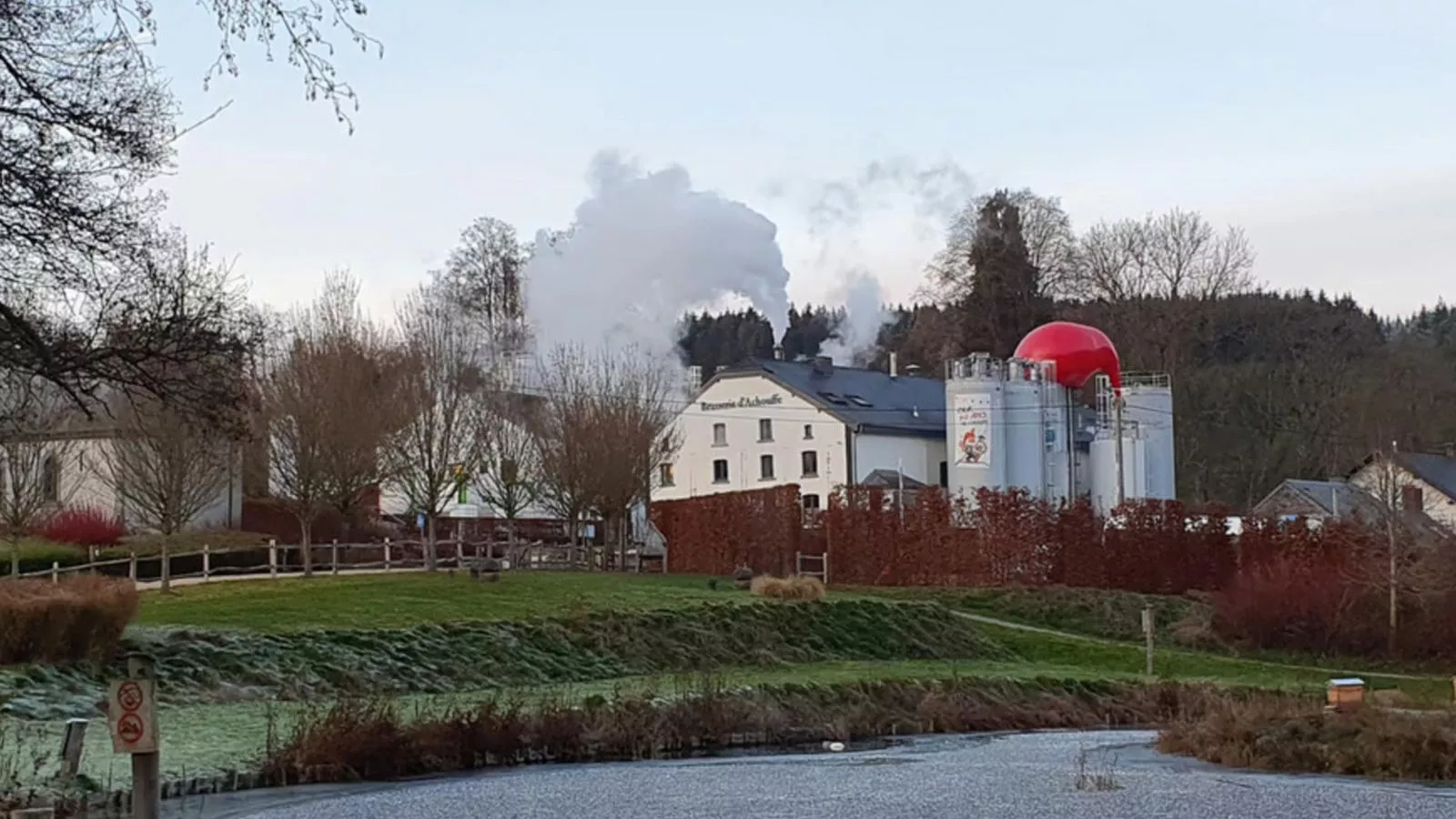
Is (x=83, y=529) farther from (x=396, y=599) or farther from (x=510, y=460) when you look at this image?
(x=396, y=599)

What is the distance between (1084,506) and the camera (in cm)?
4894

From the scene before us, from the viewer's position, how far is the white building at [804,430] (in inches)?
2591

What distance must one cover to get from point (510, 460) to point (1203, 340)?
37.2 metres

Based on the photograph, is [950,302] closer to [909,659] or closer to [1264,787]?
[909,659]

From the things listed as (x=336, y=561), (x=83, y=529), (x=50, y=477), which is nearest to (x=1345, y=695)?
(x=336, y=561)

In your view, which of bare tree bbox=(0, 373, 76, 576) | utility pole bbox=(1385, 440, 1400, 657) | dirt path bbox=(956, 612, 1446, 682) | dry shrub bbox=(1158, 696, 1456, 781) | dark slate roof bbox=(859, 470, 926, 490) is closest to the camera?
dry shrub bbox=(1158, 696, 1456, 781)

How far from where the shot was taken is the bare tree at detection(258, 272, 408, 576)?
39625mm

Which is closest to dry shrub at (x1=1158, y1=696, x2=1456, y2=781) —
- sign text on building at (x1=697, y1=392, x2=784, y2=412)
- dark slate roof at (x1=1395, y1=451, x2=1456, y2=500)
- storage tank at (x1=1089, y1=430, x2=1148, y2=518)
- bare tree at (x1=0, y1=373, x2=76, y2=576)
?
bare tree at (x1=0, y1=373, x2=76, y2=576)

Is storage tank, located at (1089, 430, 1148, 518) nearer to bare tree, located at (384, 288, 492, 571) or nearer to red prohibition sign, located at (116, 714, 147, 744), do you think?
bare tree, located at (384, 288, 492, 571)

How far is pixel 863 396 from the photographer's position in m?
68.2

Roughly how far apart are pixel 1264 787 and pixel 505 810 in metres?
7.31

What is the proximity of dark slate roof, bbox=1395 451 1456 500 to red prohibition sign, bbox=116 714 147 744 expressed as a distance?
192ft

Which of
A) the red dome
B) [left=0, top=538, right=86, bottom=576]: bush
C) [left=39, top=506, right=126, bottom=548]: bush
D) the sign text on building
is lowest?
[left=0, top=538, right=86, bottom=576]: bush

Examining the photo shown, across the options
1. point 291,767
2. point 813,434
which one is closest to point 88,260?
point 291,767
